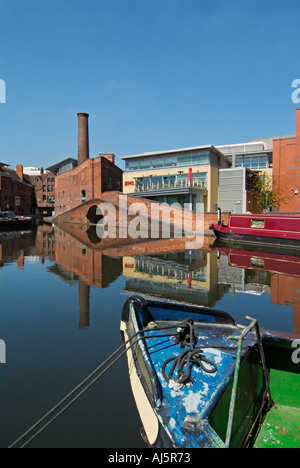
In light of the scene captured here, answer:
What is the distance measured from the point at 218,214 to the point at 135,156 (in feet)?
52.2

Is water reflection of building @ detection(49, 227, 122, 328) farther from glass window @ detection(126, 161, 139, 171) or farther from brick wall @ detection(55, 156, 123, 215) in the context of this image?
brick wall @ detection(55, 156, 123, 215)

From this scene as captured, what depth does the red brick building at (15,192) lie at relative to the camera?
2347 inches

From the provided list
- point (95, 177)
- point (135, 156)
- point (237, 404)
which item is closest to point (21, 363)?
point (237, 404)

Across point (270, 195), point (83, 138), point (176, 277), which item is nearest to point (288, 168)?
point (270, 195)

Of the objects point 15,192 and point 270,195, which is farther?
point 15,192

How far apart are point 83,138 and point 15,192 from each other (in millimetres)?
25927

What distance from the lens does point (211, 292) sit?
927 centimetres

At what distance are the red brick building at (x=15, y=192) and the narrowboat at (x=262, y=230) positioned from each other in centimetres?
4908

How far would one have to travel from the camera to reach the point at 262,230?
68.5 ft

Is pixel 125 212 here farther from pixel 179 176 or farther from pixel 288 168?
pixel 288 168

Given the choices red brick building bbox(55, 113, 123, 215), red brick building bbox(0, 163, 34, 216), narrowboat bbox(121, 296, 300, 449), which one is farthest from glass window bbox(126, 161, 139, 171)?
narrowboat bbox(121, 296, 300, 449)

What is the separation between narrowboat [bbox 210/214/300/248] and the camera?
63.3 ft

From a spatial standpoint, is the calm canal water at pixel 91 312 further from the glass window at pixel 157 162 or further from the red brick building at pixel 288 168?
the glass window at pixel 157 162
